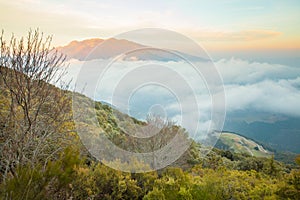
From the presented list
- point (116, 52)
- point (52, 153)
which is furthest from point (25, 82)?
point (116, 52)

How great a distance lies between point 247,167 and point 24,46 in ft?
52.4

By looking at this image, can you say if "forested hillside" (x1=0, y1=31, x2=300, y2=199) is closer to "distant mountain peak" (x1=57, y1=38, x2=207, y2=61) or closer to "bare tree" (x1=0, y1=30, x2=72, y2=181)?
"bare tree" (x1=0, y1=30, x2=72, y2=181)

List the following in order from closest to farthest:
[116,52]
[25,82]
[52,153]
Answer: [52,153] < [25,82] < [116,52]

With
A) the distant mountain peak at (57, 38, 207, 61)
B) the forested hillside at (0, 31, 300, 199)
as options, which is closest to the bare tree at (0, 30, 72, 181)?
the forested hillside at (0, 31, 300, 199)

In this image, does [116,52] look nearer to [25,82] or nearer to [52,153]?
[25,82]

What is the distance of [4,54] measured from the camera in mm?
6938

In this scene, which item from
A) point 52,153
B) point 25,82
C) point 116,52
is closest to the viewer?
point 52,153

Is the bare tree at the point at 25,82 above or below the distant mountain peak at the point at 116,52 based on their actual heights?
below

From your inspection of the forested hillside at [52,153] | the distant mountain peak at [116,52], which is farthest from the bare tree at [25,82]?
the distant mountain peak at [116,52]

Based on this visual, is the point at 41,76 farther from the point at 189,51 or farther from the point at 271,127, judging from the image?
the point at 271,127

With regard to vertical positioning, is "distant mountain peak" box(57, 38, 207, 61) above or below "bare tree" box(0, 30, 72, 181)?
above

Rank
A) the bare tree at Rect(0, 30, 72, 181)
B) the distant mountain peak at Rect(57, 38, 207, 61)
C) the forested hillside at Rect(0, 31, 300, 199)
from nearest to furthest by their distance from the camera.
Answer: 1. the forested hillside at Rect(0, 31, 300, 199)
2. the bare tree at Rect(0, 30, 72, 181)
3. the distant mountain peak at Rect(57, 38, 207, 61)

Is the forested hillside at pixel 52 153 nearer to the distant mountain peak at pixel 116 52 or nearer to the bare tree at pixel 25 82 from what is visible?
the bare tree at pixel 25 82

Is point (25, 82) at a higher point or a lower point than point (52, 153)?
higher
